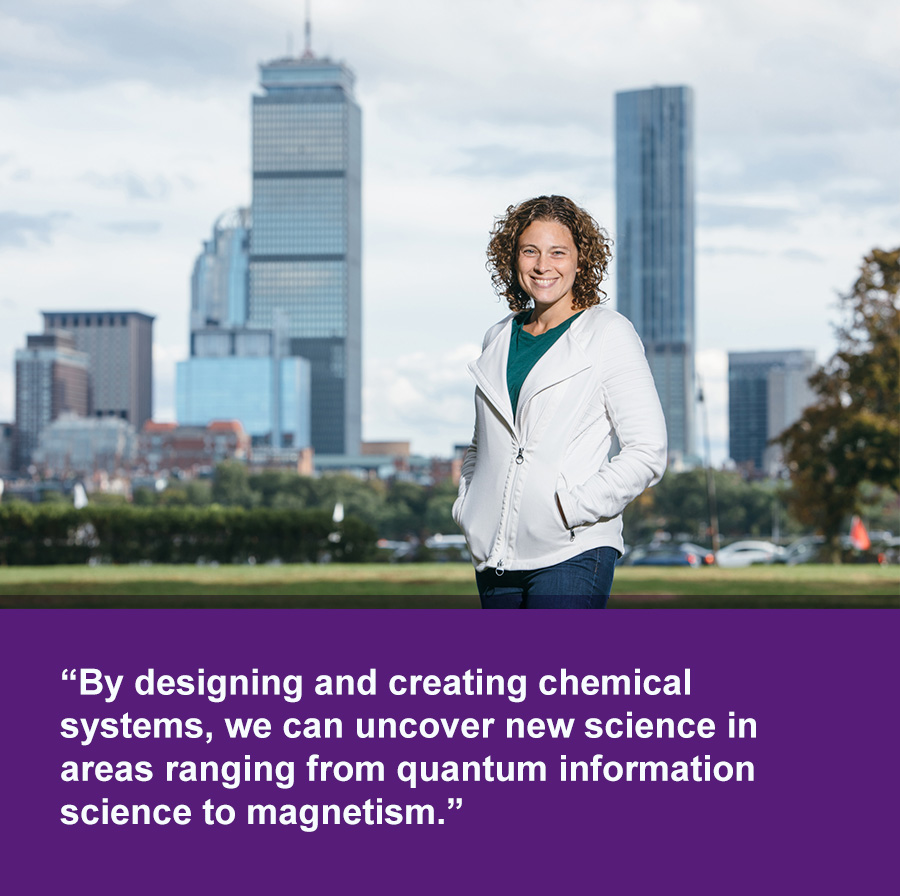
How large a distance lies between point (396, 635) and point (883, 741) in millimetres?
1221

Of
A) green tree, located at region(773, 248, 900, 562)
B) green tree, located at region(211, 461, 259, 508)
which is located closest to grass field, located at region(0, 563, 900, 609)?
green tree, located at region(773, 248, 900, 562)

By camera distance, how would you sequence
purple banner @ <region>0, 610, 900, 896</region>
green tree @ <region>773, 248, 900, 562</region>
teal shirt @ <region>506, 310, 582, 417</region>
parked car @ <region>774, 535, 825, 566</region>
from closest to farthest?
1. purple banner @ <region>0, 610, 900, 896</region>
2. teal shirt @ <region>506, 310, 582, 417</region>
3. green tree @ <region>773, 248, 900, 562</region>
4. parked car @ <region>774, 535, 825, 566</region>

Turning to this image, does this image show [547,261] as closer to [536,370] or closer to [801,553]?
[536,370]

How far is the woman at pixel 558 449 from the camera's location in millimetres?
3258

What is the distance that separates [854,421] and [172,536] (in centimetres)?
1619

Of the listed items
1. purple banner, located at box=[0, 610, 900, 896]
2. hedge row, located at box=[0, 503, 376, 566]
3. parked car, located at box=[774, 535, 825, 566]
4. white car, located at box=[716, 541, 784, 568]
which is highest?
purple banner, located at box=[0, 610, 900, 896]

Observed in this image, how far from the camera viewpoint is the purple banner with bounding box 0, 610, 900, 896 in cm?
319

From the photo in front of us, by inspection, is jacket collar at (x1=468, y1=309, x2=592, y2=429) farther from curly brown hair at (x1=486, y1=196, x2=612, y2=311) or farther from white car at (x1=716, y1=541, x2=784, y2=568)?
white car at (x1=716, y1=541, x2=784, y2=568)

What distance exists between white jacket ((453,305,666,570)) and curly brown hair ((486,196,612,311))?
5.7 inches

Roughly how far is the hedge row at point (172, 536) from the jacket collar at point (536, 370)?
27.0 meters

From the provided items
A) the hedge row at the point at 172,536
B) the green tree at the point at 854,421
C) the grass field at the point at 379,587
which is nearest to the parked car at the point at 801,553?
the green tree at the point at 854,421

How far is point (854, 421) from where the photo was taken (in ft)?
94.0

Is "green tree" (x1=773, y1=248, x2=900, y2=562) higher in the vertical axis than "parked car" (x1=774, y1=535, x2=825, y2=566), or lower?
higher

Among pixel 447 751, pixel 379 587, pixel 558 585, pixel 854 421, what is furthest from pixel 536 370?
pixel 854 421
